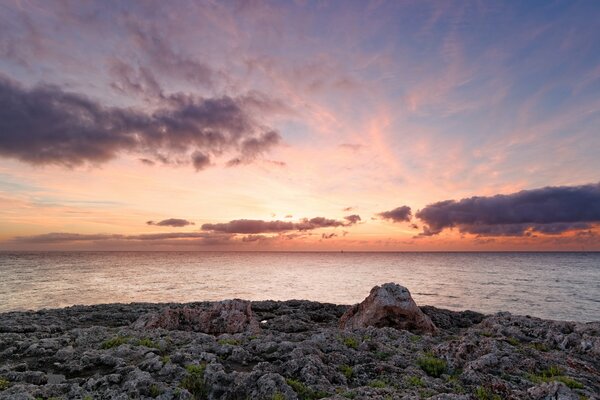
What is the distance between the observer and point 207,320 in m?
25.1

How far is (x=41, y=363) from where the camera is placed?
15.2 meters

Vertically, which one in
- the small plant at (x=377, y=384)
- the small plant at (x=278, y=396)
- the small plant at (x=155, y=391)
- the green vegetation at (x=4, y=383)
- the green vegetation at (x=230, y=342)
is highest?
the green vegetation at (x=4, y=383)

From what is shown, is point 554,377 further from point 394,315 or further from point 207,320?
point 207,320

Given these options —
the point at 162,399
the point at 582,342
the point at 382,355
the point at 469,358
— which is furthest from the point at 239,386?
the point at 582,342

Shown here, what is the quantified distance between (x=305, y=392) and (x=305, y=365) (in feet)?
6.85

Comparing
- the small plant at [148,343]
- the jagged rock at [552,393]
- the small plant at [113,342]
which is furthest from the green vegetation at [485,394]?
the small plant at [113,342]

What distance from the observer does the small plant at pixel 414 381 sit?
43.3 ft

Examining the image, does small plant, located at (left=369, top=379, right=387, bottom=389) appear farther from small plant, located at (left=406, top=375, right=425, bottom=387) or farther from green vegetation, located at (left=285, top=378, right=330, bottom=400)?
green vegetation, located at (left=285, top=378, right=330, bottom=400)

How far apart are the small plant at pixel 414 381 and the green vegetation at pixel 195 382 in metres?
7.50

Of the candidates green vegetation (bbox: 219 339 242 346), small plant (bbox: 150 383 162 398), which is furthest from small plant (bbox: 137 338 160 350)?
small plant (bbox: 150 383 162 398)

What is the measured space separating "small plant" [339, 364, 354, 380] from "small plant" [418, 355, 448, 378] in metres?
3.36

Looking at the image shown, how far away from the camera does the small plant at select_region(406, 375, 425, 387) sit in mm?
13211

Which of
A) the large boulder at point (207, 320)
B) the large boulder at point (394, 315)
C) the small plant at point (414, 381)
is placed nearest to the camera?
the small plant at point (414, 381)

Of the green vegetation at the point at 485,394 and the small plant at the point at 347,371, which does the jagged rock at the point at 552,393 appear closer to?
the green vegetation at the point at 485,394
